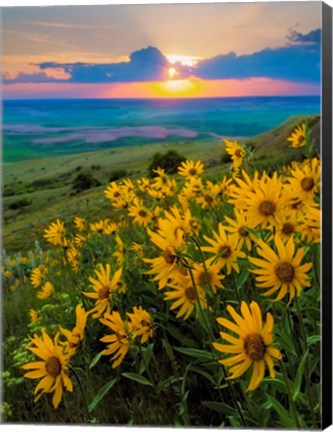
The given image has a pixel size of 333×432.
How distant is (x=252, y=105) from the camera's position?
2602 millimetres

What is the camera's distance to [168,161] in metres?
2.74

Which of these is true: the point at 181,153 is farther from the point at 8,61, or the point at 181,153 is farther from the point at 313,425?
the point at 313,425

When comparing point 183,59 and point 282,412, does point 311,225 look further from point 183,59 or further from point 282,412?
point 183,59

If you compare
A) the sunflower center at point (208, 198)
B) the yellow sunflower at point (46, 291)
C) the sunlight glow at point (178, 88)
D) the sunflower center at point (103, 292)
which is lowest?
the yellow sunflower at point (46, 291)

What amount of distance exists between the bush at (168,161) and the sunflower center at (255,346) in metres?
1.15

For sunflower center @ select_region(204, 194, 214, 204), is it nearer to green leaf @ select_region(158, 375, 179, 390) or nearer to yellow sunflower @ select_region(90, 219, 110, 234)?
yellow sunflower @ select_region(90, 219, 110, 234)

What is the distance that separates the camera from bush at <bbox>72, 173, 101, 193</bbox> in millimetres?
2775

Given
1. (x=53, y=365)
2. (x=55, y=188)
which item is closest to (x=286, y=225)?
(x=53, y=365)

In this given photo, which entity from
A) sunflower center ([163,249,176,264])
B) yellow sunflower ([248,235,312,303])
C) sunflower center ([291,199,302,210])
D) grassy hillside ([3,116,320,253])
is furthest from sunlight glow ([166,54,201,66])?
yellow sunflower ([248,235,312,303])

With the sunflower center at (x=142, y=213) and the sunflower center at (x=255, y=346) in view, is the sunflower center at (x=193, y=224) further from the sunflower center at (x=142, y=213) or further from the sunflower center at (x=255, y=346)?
the sunflower center at (x=255, y=346)

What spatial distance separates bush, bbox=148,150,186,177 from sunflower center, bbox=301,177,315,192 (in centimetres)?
62

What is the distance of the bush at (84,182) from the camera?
278cm

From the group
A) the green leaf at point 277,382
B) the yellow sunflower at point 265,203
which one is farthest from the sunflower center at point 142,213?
the green leaf at point 277,382

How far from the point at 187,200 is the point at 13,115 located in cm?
71
